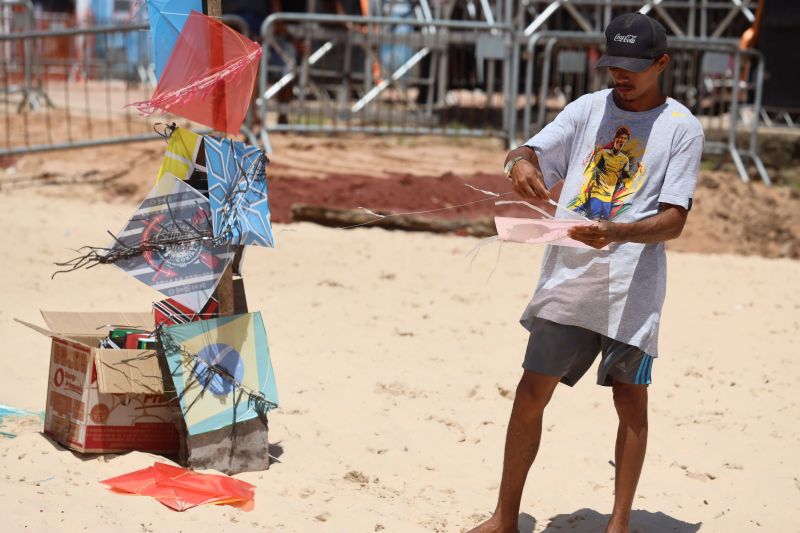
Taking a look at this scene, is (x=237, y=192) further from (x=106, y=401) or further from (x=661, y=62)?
(x=661, y=62)

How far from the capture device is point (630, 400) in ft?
11.9

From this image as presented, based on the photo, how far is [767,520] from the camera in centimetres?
412

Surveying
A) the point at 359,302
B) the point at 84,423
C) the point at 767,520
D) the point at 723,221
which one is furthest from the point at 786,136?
the point at 84,423

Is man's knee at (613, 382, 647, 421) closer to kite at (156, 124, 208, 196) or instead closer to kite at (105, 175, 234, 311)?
kite at (105, 175, 234, 311)

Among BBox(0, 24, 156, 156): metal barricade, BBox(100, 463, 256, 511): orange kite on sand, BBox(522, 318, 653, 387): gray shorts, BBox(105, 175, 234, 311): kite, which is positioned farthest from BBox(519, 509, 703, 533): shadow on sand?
BBox(0, 24, 156, 156): metal barricade

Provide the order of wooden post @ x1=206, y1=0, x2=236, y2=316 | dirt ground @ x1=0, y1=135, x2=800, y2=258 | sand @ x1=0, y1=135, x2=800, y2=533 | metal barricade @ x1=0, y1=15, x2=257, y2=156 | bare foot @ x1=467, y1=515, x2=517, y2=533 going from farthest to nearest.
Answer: metal barricade @ x1=0, y1=15, x2=257, y2=156 → dirt ground @ x1=0, y1=135, x2=800, y2=258 → wooden post @ x1=206, y1=0, x2=236, y2=316 → sand @ x1=0, y1=135, x2=800, y2=533 → bare foot @ x1=467, y1=515, x2=517, y2=533

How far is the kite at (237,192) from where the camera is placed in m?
4.10

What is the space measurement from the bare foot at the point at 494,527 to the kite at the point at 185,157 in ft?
5.48

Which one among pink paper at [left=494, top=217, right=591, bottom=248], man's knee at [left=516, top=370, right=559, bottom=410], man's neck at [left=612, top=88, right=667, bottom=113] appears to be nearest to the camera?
pink paper at [left=494, top=217, right=591, bottom=248]

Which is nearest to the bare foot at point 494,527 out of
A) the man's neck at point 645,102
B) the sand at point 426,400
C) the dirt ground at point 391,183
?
the sand at point 426,400

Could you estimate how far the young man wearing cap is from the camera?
341 cm

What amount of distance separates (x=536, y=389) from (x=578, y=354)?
19 centimetres

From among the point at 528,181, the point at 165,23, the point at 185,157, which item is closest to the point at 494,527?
the point at 528,181

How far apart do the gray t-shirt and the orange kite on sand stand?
1.34 m
